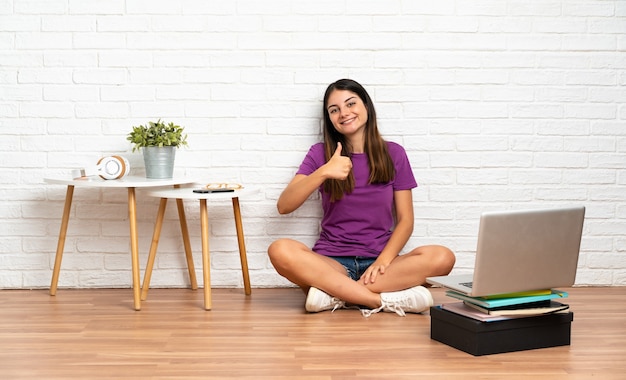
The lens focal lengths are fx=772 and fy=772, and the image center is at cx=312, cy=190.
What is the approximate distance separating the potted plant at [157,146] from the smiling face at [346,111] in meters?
0.61

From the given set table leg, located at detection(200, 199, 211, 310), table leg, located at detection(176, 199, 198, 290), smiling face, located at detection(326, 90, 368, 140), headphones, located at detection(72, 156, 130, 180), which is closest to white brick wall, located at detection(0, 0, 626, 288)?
table leg, located at detection(176, 199, 198, 290)

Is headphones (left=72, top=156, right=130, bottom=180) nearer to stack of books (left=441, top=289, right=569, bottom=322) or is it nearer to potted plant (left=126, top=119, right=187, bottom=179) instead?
potted plant (left=126, top=119, right=187, bottom=179)

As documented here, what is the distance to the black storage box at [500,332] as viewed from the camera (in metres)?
2.22

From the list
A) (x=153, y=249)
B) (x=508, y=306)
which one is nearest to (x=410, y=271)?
(x=508, y=306)

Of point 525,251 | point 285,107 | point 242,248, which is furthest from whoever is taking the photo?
point 285,107

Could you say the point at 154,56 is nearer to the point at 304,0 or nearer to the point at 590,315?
the point at 304,0

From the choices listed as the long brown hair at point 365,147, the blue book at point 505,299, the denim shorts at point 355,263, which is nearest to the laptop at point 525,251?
the blue book at point 505,299

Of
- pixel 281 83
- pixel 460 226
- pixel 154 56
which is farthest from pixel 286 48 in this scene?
pixel 460 226

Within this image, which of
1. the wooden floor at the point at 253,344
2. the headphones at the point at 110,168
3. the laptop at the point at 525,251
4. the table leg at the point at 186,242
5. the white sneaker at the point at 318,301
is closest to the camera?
the wooden floor at the point at 253,344

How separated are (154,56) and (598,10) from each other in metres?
1.87

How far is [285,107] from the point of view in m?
3.24

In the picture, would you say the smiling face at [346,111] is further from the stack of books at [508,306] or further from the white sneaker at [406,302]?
the stack of books at [508,306]

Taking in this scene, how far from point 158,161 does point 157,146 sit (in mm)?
58

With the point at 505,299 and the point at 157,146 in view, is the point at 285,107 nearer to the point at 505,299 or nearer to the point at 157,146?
the point at 157,146
